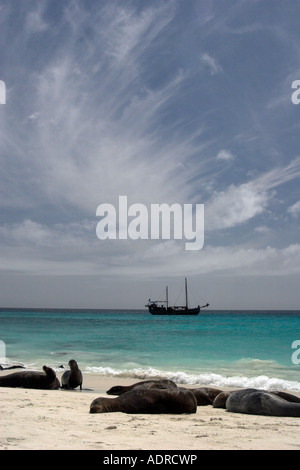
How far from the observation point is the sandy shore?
15.9 feet

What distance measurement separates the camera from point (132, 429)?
227 inches

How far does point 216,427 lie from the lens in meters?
6.25

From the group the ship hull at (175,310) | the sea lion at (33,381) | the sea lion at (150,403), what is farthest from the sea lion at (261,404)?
the ship hull at (175,310)

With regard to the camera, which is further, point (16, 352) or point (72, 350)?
point (72, 350)

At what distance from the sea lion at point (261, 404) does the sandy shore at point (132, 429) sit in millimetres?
197

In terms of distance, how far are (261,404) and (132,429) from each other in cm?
262

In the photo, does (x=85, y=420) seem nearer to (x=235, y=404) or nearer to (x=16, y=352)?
(x=235, y=404)

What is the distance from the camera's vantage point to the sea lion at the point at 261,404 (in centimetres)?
727

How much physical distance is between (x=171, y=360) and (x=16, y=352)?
7.48m

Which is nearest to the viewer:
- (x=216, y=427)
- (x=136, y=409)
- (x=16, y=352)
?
(x=216, y=427)

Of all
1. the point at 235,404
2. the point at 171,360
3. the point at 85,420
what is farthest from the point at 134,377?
the point at 85,420

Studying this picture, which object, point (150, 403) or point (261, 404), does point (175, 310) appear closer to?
point (261, 404)

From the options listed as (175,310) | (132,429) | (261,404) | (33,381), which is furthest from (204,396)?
(175,310)

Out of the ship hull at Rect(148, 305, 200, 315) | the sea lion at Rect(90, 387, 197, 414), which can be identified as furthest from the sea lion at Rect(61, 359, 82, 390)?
the ship hull at Rect(148, 305, 200, 315)
